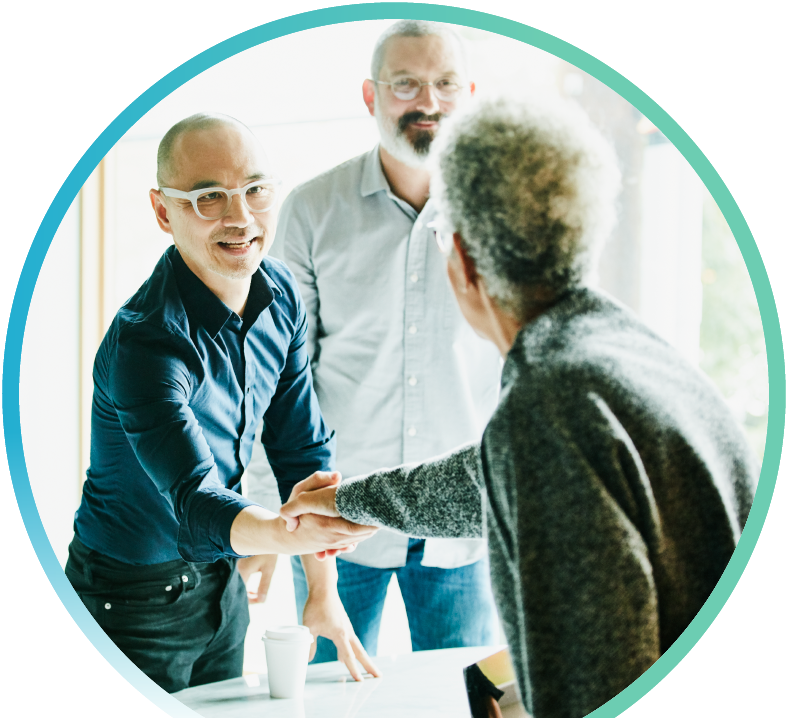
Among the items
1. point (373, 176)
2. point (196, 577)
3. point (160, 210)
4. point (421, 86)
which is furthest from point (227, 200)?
point (196, 577)

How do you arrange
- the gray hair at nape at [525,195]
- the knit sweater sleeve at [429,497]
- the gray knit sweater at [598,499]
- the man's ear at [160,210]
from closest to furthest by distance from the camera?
the gray knit sweater at [598,499] → the gray hair at nape at [525,195] → the knit sweater sleeve at [429,497] → the man's ear at [160,210]

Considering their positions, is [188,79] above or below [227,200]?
above

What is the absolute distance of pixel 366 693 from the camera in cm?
118

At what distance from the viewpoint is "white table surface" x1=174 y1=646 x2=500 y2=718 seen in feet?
3.77

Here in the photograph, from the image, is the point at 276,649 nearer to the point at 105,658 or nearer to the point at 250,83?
the point at 105,658

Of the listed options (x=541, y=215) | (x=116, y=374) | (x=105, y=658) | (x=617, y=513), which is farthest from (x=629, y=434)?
(x=105, y=658)

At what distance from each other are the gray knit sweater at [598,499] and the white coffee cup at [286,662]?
16.3 inches

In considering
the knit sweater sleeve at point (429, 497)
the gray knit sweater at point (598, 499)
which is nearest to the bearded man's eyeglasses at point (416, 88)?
the gray knit sweater at point (598, 499)

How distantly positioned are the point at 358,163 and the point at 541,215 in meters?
0.38

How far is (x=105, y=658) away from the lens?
122 centimetres

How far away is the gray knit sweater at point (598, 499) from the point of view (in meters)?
0.81

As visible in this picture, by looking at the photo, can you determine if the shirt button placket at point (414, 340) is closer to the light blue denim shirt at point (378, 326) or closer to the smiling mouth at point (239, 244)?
the light blue denim shirt at point (378, 326)

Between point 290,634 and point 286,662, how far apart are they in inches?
1.6

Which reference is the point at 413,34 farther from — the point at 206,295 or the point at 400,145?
the point at 206,295
